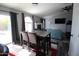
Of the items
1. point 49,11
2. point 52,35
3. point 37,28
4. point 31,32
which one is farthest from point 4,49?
point 49,11

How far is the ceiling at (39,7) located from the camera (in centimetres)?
105

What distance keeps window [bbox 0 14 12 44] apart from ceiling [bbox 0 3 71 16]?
0.18 meters

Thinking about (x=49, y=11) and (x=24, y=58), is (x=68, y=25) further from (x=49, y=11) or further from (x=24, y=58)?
(x=24, y=58)

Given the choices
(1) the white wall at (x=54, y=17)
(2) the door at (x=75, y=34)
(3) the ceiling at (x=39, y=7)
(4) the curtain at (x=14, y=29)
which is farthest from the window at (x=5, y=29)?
(2) the door at (x=75, y=34)

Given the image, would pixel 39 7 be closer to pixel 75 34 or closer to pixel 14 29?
pixel 14 29

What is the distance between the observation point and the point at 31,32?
123cm

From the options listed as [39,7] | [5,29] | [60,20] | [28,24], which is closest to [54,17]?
[60,20]

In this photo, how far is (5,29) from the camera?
1111 millimetres

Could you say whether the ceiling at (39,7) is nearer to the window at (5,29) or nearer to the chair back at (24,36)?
the window at (5,29)

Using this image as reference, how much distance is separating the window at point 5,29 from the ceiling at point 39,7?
0.18 meters

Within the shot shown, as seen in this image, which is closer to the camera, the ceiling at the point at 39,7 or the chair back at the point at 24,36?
the ceiling at the point at 39,7

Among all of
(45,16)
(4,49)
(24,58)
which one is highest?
(45,16)

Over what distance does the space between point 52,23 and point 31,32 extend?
34 cm

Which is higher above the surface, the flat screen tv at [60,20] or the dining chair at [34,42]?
the flat screen tv at [60,20]
